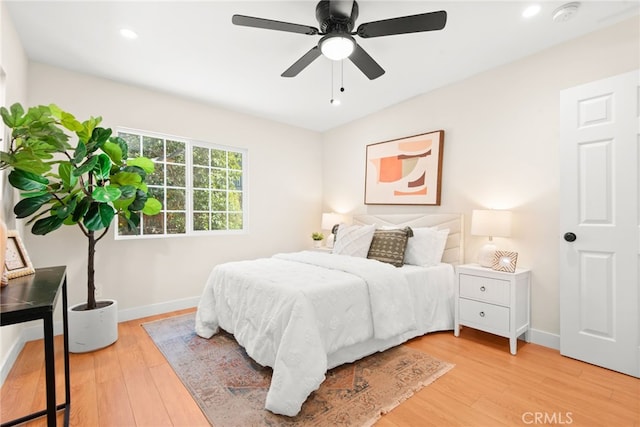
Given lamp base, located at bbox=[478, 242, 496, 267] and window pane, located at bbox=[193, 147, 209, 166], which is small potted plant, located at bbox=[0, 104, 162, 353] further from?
lamp base, located at bbox=[478, 242, 496, 267]

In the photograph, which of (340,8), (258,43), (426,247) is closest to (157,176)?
(258,43)

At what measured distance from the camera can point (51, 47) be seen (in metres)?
2.54

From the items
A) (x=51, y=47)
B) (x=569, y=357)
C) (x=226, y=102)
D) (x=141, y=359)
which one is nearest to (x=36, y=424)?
(x=141, y=359)

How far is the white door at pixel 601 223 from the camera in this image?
6.84ft

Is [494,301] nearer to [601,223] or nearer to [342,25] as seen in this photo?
[601,223]

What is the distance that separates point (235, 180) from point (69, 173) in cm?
203

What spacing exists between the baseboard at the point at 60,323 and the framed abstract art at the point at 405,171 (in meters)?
2.82

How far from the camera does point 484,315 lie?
2.61 m

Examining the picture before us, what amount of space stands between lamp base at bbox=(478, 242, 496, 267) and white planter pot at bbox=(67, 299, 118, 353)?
346 centimetres

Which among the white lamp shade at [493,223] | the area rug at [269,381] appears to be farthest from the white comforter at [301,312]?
the white lamp shade at [493,223]

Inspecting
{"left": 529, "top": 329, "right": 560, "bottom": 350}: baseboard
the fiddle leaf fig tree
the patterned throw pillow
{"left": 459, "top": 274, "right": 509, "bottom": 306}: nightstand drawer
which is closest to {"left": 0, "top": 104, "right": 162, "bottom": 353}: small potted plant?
the fiddle leaf fig tree

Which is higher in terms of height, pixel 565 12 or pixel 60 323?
pixel 565 12

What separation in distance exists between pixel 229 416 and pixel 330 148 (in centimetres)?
410

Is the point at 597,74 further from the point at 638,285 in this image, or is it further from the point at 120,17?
the point at 120,17
